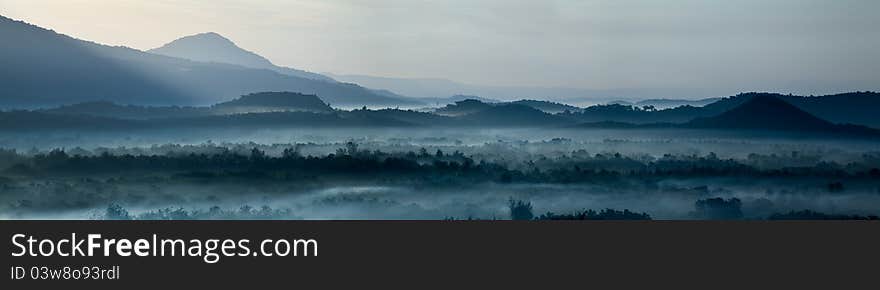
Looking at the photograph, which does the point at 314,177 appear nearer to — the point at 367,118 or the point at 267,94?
the point at 367,118

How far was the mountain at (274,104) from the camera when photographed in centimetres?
10231

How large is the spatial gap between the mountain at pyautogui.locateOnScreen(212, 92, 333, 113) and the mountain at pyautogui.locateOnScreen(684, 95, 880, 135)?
44.9m

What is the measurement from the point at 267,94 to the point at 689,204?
6750 centimetres

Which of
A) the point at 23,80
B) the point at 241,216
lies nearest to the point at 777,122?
the point at 241,216

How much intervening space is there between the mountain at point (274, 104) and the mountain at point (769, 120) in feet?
147

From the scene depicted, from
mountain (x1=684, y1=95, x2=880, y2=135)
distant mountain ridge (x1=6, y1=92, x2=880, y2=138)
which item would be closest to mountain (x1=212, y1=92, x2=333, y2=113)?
distant mountain ridge (x1=6, y1=92, x2=880, y2=138)

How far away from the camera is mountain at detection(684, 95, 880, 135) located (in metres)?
106

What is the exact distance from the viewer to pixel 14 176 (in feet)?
201

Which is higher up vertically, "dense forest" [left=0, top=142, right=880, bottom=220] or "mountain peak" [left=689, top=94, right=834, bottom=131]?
"mountain peak" [left=689, top=94, right=834, bottom=131]

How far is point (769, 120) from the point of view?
11469 centimetres

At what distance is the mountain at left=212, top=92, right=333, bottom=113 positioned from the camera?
10231 cm

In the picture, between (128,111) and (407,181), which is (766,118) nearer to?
(407,181)

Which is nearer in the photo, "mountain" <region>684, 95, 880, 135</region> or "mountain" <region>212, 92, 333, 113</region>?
"mountain" <region>212, 92, 333, 113</region>

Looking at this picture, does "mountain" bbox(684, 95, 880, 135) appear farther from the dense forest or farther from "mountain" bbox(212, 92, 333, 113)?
"mountain" bbox(212, 92, 333, 113)
